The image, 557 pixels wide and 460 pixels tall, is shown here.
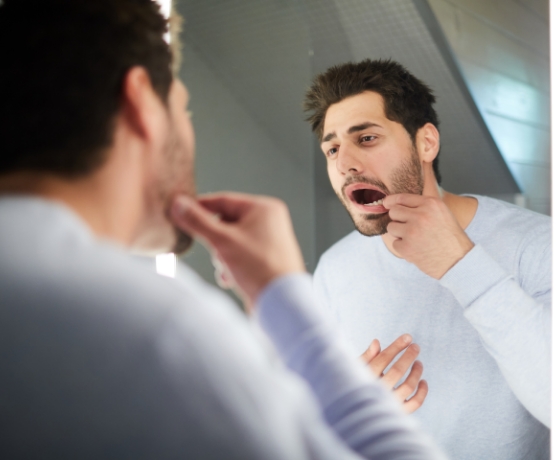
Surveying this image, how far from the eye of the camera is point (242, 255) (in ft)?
2.26

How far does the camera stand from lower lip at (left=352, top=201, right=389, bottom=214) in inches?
42.1

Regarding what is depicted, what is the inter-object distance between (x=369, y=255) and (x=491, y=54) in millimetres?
450

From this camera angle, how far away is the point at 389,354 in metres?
1.06

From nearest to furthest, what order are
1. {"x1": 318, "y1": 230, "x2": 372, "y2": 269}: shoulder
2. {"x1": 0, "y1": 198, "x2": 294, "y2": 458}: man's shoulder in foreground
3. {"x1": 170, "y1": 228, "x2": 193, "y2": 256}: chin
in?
{"x1": 0, "y1": 198, "x2": 294, "y2": 458}: man's shoulder in foreground < {"x1": 170, "y1": 228, "x2": 193, "y2": 256}: chin < {"x1": 318, "y1": 230, "x2": 372, "y2": 269}: shoulder

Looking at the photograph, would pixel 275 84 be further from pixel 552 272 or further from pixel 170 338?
pixel 170 338

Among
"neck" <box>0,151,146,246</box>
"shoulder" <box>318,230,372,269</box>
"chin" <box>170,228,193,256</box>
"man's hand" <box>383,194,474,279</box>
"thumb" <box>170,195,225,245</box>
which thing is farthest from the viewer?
"shoulder" <box>318,230,372,269</box>

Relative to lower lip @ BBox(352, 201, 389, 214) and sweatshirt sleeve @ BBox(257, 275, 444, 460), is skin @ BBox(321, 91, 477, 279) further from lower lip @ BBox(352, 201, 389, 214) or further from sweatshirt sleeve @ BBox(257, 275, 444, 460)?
sweatshirt sleeve @ BBox(257, 275, 444, 460)

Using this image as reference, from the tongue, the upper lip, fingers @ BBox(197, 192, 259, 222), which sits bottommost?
fingers @ BBox(197, 192, 259, 222)

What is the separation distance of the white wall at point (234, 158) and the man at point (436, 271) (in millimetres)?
86

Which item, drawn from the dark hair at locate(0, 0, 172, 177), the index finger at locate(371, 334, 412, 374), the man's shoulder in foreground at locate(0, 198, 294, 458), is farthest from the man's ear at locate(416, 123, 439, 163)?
the man's shoulder in foreground at locate(0, 198, 294, 458)

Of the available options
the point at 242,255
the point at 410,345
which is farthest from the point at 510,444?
the point at 242,255

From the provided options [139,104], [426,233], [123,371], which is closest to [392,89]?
[426,233]

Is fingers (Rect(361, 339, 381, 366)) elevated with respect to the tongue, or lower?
lower

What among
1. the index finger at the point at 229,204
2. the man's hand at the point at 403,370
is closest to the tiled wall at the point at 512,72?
the man's hand at the point at 403,370
